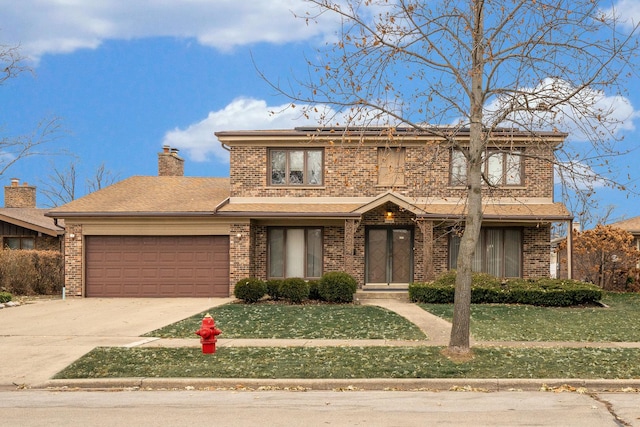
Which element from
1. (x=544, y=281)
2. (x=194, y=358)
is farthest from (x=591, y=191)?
(x=544, y=281)

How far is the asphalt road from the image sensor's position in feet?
24.8

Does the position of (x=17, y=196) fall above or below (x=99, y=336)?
above

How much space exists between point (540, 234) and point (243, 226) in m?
10.6

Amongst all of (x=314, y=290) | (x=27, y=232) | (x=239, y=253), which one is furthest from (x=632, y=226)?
(x=27, y=232)

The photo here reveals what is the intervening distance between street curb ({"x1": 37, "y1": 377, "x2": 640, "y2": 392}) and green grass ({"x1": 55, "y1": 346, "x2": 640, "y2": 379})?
25 cm

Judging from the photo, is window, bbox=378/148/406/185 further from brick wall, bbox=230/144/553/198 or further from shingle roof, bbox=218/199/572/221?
shingle roof, bbox=218/199/572/221

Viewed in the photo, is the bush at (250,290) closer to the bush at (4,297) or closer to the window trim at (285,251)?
the window trim at (285,251)

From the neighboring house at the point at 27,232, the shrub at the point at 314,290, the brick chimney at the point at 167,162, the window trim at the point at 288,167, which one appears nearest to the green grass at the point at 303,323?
the shrub at the point at 314,290

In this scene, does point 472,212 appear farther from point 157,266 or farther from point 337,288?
point 157,266

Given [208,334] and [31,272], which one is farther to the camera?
[31,272]

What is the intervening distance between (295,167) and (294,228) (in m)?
2.23

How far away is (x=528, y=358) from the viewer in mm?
11281

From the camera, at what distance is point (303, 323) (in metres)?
16.1

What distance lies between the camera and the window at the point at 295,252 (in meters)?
24.4
